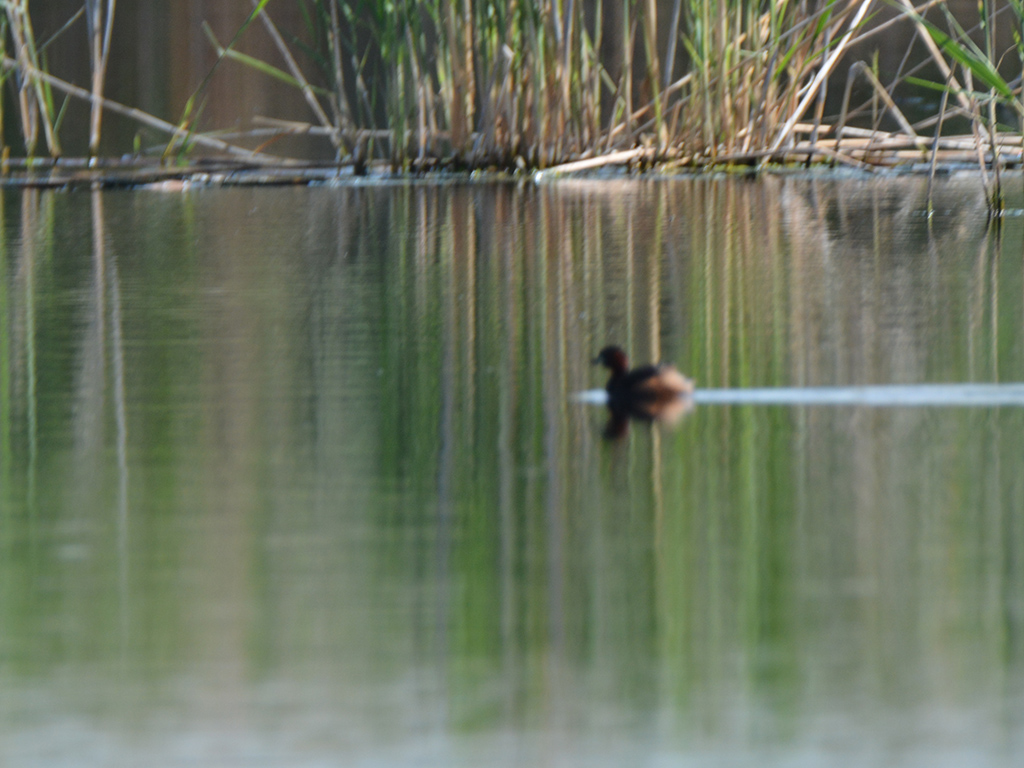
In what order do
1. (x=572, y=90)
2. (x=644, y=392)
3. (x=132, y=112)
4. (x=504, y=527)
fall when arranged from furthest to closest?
(x=132, y=112) < (x=572, y=90) < (x=644, y=392) < (x=504, y=527)

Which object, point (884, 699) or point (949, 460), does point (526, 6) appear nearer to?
point (949, 460)

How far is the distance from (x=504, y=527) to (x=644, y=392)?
129cm

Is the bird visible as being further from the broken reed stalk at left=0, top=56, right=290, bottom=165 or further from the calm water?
the broken reed stalk at left=0, top=56, right=290, bottom=165

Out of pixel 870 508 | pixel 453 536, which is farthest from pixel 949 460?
pixel 453 536

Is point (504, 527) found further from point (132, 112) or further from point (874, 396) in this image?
point (132, 112)

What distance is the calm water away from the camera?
293cm

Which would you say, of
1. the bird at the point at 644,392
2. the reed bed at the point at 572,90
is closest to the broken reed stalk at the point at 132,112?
the reed bed at the point at 572,90

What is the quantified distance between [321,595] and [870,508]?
45.1 inches

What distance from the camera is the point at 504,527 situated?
4.03 metres

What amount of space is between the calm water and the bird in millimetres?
92

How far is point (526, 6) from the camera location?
475 inches

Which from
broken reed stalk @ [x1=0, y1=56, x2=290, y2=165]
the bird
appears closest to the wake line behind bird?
the bird

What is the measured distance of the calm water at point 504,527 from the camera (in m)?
2.93

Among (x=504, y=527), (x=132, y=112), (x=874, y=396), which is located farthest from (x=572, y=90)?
(x=504, y=527)
